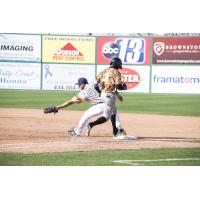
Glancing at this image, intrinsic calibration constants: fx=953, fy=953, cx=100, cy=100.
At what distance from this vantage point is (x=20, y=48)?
27.9 ft

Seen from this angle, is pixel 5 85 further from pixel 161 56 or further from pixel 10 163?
pixel 161 56

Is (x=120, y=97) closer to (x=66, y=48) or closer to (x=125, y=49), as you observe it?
(x=125, y=49)

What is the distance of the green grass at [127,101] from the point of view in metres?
8.23

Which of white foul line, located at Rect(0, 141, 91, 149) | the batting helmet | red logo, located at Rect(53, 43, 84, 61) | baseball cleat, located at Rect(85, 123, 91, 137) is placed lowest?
white foul line, located at Rect(0, 141, 91, 149)

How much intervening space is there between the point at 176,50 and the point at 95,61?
736 millimetres

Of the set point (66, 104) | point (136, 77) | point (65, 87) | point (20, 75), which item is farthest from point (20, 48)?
point (136, 77)

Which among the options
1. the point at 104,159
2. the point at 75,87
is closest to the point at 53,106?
the point at 75,87

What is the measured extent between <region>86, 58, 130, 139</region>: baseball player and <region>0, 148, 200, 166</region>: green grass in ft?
1.14

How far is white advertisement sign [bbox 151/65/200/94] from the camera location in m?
8.30

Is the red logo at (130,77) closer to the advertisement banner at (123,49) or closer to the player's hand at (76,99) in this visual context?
the advertisement banner at (123,49)

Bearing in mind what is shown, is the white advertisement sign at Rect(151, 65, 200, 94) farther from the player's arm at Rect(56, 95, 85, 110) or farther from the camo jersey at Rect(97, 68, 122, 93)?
the player's arm at Rect(56, 95, 85, 110)

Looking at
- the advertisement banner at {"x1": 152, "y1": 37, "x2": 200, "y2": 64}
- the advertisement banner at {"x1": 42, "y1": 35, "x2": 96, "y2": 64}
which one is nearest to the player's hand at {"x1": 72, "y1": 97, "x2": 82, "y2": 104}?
the advertisement banner at {"x1": 42, "y1": 35, "x2": 96, "y2": 64}

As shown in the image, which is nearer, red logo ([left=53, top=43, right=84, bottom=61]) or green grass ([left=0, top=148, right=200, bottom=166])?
green grass ([left=0, top=148, right=200, bottom=166])

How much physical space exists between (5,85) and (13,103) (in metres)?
0.17
